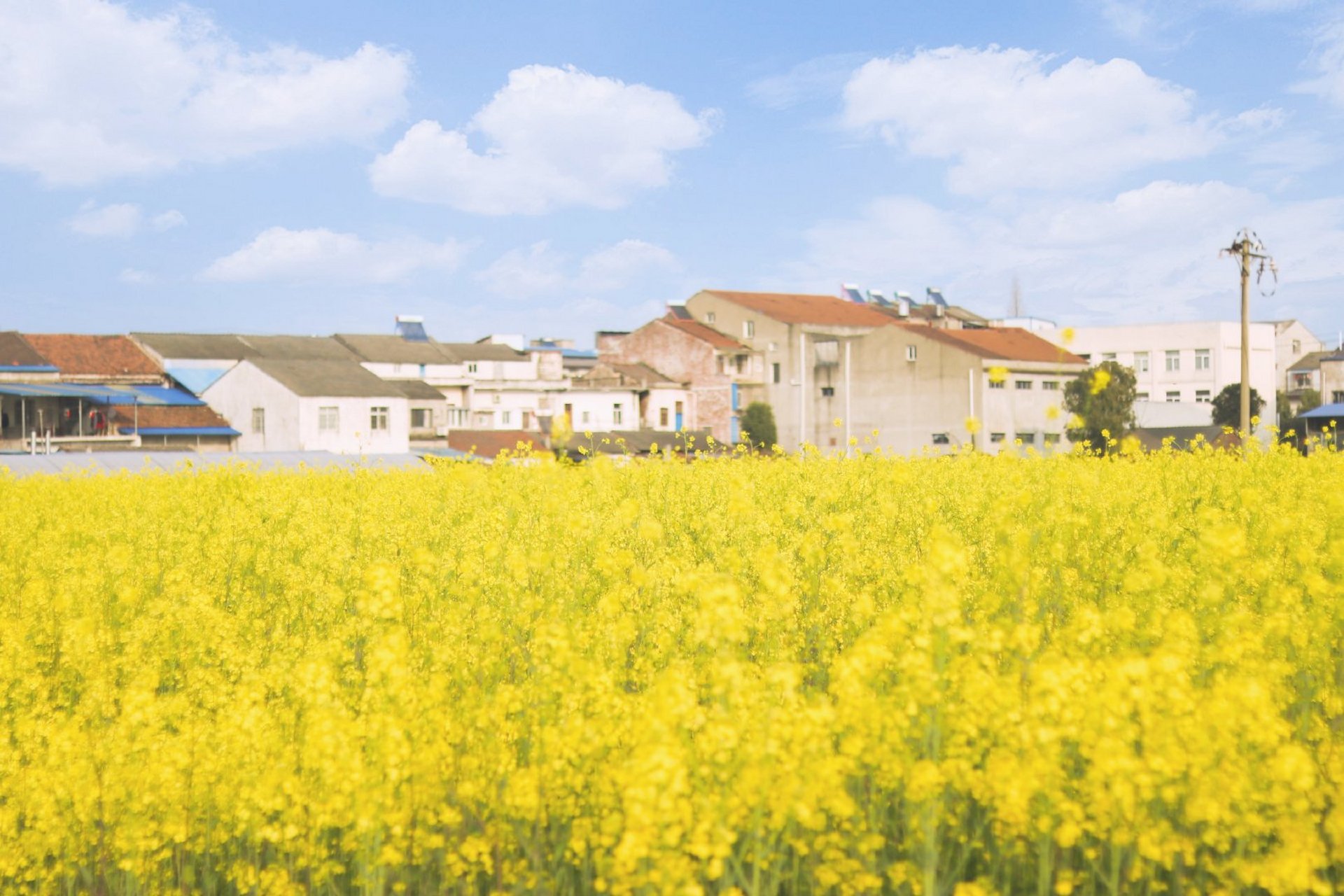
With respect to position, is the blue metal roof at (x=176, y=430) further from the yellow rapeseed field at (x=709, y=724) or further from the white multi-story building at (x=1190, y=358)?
the white multi-story building at (x=1190, y=358)

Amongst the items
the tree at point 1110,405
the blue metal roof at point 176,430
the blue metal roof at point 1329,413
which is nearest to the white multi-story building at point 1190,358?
the blue metal roof at point 1329,413

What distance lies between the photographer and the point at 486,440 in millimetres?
54875

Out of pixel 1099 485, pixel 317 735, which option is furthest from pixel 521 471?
pixel 317 735

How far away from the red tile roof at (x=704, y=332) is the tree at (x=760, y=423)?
429cm

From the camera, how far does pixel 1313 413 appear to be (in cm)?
5109

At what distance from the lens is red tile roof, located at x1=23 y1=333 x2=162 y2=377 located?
52.5 meters

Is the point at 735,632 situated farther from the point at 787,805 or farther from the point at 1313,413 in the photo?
the point at 1313,413

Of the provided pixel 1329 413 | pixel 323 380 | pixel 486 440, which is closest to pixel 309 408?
pixel 323 380

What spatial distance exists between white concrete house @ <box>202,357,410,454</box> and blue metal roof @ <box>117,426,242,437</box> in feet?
3.05

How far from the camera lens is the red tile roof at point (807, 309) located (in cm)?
6575

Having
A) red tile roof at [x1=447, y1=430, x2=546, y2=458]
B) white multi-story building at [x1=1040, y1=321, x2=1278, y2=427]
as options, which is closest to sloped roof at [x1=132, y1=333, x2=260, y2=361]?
red tile roof at [x1=447, y1=430, x2=546, y2=458]

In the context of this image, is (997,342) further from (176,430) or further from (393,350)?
(176,430)

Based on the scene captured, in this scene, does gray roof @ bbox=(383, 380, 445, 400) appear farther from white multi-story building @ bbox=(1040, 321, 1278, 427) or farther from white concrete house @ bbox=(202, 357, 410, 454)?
white multi-story building @ bbox=(1040, 321, 1278, 427)

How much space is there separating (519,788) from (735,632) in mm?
935
